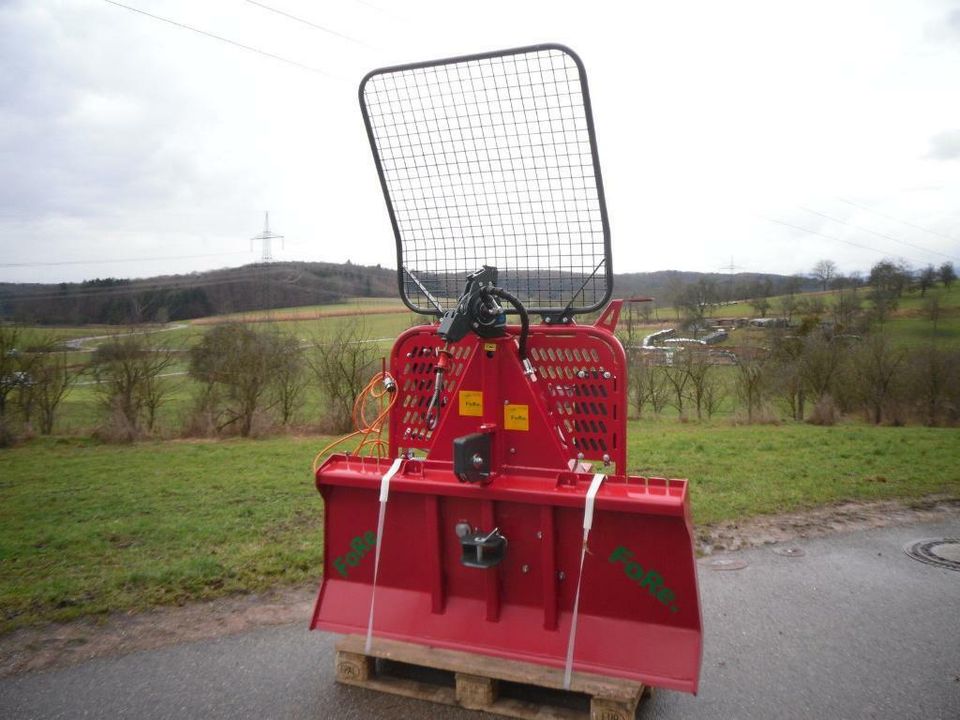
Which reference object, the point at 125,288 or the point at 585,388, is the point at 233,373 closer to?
the point at 125,288

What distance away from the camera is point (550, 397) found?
3748 mm

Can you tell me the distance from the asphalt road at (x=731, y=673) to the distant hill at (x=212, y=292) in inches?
424

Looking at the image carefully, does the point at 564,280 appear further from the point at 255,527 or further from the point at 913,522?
the point at 913,522

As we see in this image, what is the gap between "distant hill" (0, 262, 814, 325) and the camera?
58.6 feet

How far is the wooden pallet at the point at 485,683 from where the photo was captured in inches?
120

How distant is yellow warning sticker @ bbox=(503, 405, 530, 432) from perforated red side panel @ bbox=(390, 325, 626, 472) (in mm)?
11

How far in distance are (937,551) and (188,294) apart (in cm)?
2010

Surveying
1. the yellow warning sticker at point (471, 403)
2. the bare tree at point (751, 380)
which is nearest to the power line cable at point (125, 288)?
the bare tree at point (751, 380)

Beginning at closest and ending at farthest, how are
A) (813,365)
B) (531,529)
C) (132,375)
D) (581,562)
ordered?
(581,562) < (531,529) < (132,375) < (813,365)

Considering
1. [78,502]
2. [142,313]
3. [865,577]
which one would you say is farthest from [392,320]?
[865,577]

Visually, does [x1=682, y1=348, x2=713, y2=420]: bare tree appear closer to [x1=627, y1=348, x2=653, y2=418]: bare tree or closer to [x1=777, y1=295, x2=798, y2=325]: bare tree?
[x1=627, y1=348, x2=653, y2=418]: bare tree

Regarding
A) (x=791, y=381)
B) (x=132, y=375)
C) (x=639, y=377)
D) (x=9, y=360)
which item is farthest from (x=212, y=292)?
(x=791, y=381)

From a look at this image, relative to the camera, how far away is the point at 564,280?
3.79 metres

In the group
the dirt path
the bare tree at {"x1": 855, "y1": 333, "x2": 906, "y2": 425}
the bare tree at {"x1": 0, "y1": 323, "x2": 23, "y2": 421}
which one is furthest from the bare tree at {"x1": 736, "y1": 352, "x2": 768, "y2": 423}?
the bare tree at {"x1": 0, "y1": 323, "x2": 23, "y2": 421}
